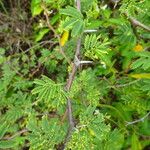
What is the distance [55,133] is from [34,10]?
5.86ft

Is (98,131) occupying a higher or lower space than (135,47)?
higher

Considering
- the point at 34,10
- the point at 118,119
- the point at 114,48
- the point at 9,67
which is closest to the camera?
the point at 118,119

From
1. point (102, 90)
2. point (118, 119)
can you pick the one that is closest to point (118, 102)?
point (118, 119)

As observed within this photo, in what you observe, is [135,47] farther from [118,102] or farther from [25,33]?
[25,33]

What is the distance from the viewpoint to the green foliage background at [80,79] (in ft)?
→ 3.76

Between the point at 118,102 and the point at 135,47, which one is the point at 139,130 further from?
the point at 135,47

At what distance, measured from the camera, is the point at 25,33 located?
2.89m

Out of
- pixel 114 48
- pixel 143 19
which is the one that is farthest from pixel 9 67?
pixel 143 19

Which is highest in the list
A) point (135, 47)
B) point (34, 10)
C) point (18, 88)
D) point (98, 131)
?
point (98, 131)

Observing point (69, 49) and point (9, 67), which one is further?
point (9, 67)

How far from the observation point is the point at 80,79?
1.35 meters

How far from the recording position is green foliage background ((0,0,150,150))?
115cm

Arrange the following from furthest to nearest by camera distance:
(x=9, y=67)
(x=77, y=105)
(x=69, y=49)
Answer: (x=9, y=67), (x=69, y=49), (x=77, y=105)

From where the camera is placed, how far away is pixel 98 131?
43.7 inches
